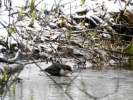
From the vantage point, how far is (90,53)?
8305 millimetres

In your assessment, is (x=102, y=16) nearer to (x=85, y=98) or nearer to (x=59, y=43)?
(x=59, y=43)

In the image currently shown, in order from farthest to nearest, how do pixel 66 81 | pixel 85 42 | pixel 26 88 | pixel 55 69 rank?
pixel 85 42 → pixel 55 69 → pixel 66 81 → pixel 26 88

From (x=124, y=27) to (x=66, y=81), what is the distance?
3.58m

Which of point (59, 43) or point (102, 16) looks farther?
point (102, 16)

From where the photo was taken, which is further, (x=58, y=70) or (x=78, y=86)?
(x=58, y=70)

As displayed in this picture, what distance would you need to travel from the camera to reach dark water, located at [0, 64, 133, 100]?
511 centimetres

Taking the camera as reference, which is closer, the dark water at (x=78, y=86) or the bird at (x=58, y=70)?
the dark water at (x=78, y=86)

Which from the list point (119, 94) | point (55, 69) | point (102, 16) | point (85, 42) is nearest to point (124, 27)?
point (102, 16)

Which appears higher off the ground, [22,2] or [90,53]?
[22,2]

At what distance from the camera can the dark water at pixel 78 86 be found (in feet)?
16.8

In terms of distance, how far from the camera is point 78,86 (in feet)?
18.9

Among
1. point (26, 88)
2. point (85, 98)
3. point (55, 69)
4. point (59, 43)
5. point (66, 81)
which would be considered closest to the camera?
point (85, 98)

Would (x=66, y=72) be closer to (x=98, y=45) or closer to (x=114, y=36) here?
(x=98, y=45)

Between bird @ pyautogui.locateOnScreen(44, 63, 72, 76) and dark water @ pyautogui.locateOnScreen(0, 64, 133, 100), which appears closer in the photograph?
dark water @ pyautogui.locateOnScreen(0, 64, 133, 100)
